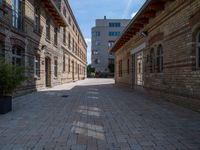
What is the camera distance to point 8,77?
326 inches

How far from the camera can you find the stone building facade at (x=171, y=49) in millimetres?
8977

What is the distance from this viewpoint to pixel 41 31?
17844 millimetres

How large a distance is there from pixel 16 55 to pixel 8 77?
5.23m

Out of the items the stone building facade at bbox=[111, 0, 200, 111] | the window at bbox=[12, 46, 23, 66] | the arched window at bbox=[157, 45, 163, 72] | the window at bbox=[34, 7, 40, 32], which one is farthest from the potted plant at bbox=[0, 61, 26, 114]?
the window at bbox=[34, 7, 40, 32]

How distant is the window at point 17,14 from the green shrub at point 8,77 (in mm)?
4745

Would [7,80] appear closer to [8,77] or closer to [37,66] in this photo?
[8,77]

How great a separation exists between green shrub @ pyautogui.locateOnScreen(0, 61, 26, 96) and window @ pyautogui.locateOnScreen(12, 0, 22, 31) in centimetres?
474

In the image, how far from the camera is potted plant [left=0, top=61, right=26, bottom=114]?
8.25 metres

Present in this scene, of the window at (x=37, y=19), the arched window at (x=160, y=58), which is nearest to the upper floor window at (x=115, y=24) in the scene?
the window at (x=37, y=19)

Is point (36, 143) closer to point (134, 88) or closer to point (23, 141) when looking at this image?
point (23, 141)

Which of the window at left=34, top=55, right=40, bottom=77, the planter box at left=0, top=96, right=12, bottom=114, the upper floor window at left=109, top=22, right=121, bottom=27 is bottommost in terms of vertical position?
the planter box at left=0, top=96, right=12, bottom=114

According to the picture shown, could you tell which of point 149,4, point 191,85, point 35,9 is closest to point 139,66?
point 149,4

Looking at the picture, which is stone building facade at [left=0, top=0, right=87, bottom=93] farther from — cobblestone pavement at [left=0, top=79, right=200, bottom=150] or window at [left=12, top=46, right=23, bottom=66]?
cobblestone pavement at [left=0, top=79, right=200, bottom=150]

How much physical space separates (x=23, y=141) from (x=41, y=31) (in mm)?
13614
